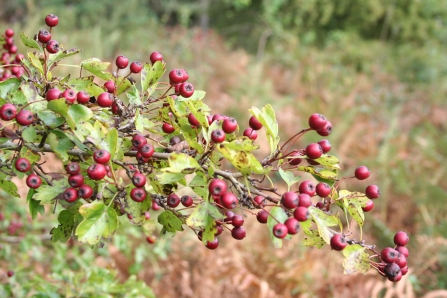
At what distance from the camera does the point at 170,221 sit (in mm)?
981

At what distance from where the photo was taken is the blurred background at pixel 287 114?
2.39 meters

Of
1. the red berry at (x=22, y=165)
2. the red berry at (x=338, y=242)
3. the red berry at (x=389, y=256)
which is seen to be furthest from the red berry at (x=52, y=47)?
the red berry at (x=389, y=256)

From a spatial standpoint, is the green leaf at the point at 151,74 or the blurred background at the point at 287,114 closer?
the green leaf at the point at 151,74

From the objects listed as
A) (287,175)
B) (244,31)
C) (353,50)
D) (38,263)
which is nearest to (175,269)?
(38,263)

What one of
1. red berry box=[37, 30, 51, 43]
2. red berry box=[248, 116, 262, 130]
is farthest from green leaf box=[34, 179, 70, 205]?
red berry box=[248, 116, 262, 130]

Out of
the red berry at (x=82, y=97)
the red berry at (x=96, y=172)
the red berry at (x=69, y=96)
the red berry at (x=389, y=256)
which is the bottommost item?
the red berry at (x=389, y=256)

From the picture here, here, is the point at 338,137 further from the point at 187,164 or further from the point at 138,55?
the point at 187,164

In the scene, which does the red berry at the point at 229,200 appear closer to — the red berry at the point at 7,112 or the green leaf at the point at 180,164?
the green leaf at the point at 180,164

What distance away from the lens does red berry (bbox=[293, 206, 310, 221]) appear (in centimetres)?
79

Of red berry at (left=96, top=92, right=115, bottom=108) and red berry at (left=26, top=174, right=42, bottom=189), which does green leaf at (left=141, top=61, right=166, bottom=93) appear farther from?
red berry at (left=26, top=174, right=42, bottom=189)

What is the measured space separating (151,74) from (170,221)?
338 mm

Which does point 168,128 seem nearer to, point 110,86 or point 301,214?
point 110,86

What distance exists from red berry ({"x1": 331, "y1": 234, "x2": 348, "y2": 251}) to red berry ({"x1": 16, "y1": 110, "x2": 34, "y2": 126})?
63cm

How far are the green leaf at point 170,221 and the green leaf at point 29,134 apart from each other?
325 mm
